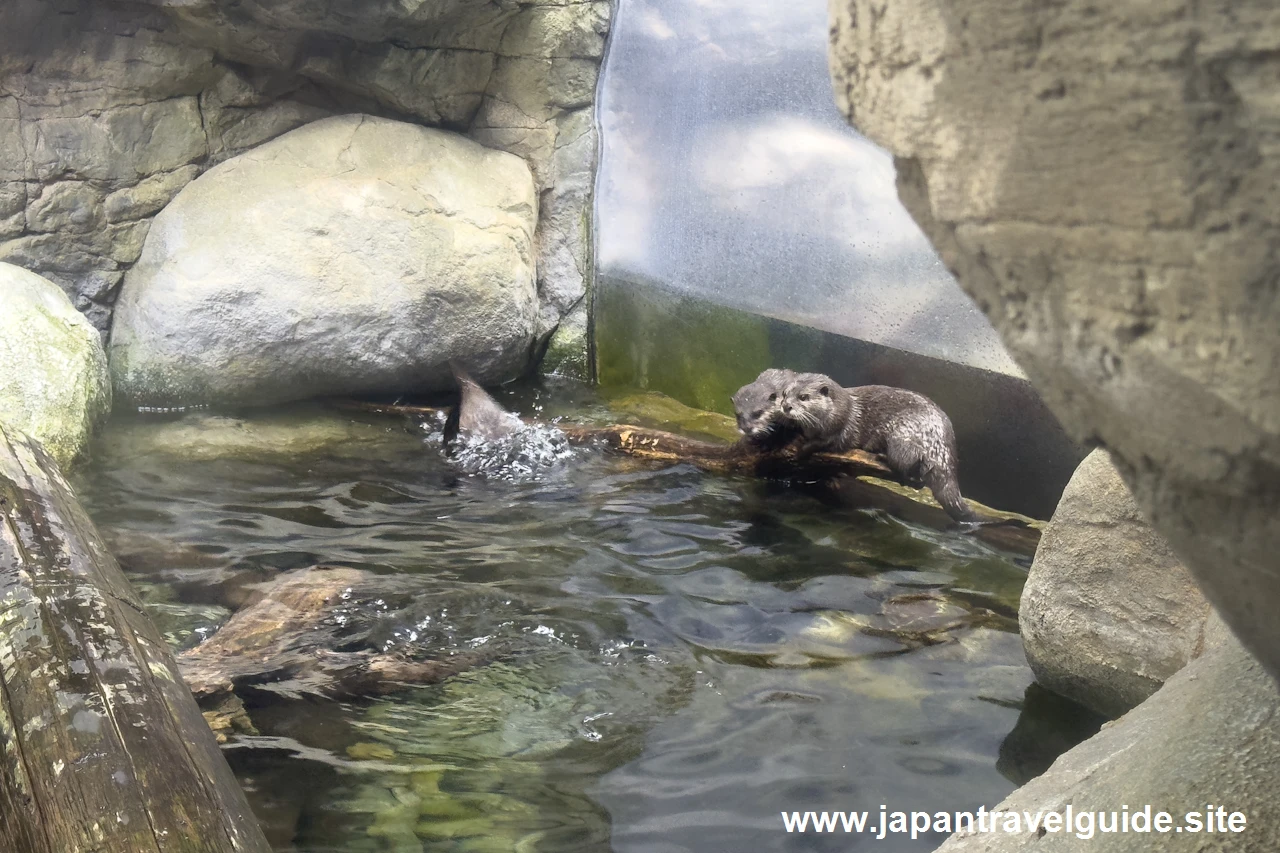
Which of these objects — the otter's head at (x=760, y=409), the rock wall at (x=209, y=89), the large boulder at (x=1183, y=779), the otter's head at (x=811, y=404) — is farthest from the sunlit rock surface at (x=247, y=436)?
the large boulder at (x=1183, y=779)

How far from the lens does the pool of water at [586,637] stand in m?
2.47

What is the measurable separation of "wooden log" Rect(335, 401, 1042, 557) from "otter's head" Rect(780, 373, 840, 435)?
8.3 inches

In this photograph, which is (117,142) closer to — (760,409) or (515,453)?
(515,453)

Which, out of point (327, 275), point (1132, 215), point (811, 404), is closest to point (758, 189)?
point (811, 404)

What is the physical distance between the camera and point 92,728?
183 cm

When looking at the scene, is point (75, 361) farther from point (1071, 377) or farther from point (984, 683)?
point (1071, 377)

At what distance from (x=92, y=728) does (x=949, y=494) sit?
3646mm

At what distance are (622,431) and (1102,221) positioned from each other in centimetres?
459

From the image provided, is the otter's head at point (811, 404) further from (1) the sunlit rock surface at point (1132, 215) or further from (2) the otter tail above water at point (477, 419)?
(1) the sunlit rock surface at point (1132, 215)

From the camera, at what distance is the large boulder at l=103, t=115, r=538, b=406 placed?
569cm

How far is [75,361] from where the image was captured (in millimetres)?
4969

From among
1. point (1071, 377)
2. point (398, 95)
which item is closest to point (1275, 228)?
point (1071, 377)

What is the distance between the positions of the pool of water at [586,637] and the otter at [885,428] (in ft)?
0.95

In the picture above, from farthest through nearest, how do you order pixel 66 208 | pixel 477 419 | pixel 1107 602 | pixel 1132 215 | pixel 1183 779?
pixel 66 208 < pixel 477 419 < pixel 1107 602 < pixel 1183 779 < pixel 1132 215
